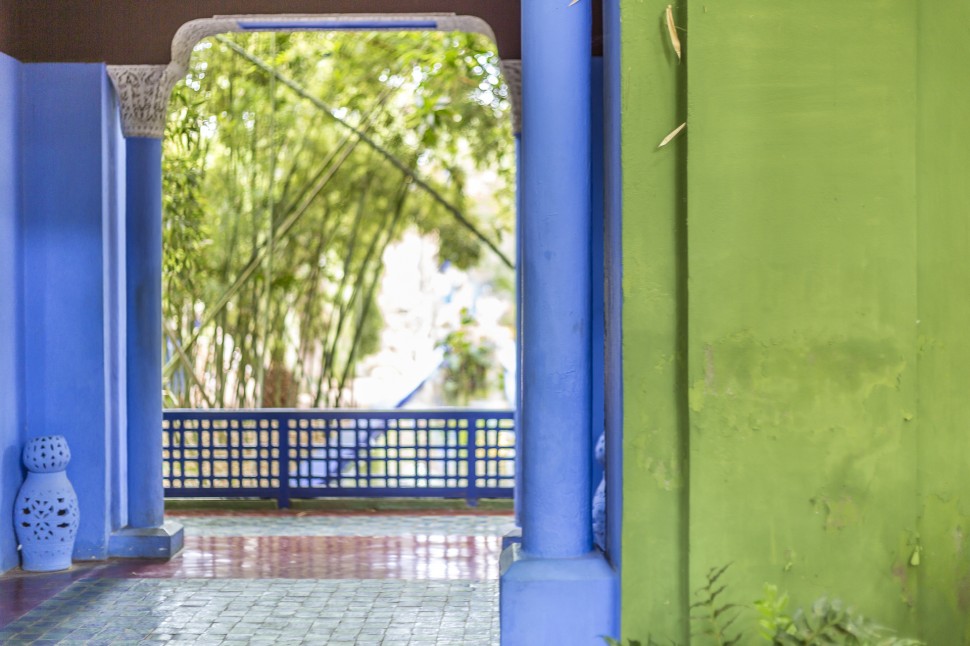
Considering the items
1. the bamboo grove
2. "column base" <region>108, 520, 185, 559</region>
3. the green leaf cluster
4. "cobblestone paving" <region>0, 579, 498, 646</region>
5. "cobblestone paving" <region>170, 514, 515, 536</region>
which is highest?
the bamboo grove

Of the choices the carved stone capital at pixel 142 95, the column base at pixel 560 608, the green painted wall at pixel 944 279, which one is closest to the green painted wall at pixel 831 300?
the green painted wall at pixel 944 279

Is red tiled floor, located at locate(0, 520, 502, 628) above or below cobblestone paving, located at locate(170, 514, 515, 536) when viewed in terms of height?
above

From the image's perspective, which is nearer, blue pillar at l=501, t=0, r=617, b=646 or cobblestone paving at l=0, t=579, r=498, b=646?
blue pillar at l=501, t=0, r=617, b=646

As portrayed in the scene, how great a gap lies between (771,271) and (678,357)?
379mm

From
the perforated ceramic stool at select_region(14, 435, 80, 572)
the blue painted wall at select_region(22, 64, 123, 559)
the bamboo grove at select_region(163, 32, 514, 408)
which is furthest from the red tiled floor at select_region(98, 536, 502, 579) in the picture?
the bamboo grove at select_region(163, 32, 514, 408)

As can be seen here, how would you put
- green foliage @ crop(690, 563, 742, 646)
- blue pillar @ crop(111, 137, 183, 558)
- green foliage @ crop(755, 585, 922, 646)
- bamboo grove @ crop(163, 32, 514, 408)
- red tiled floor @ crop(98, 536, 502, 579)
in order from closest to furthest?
green foliage @ crop(755, 585, 922, 646) < green foliage @ crop(690, 563, 742, 646) < red tiled floor @ crop(98, 536, 502, 579) < blue pillar @ crop(111, 137, 183, 558) < bamboo grove @ crop(163, 32, 514, 408)

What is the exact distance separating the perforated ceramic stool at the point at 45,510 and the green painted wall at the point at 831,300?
4296 millimetres

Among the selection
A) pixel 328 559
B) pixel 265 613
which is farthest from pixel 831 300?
pixel 328 559

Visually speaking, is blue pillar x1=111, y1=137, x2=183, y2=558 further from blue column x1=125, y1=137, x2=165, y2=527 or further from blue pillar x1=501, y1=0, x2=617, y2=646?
blue pillar x1=501, y1=0, x2=617, y2=646

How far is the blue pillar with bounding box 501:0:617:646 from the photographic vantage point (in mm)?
3758

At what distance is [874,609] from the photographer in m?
3.55

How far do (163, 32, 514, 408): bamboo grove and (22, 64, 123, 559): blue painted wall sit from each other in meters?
2.13

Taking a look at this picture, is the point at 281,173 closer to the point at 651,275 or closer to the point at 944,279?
the point at 651,275

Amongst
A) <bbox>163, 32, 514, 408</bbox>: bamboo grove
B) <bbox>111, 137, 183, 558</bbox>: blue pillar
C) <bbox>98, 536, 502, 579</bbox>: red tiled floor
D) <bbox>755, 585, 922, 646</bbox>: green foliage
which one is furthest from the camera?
<bbox>163, 32, 514, 408</bbox>: bamboo grove
